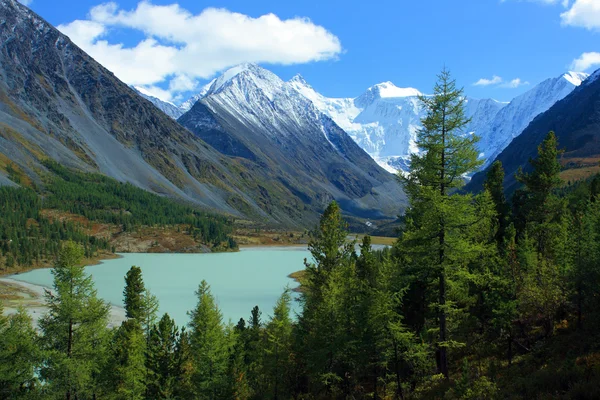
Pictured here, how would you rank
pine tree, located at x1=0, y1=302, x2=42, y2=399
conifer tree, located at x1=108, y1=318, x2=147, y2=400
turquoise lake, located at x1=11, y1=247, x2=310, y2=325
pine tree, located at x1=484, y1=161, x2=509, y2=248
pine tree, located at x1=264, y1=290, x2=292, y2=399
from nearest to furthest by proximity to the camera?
1. pine tree, located at x1=0, y1=302, x2=42, y2=399
2. pine tree, located at x1=264, y1=290, x2=292, y2=399
3. conifer tree, located at x1=108, y1=318, x2=147, y2=400
4. pine tree, located at x1=484, y1=161, x2=509, y2=248
5. turquoise lake, located at x1=11, y1=247, x2=310, y2=325

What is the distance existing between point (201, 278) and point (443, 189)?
10259 centimetres

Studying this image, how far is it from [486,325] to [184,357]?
1029 inches

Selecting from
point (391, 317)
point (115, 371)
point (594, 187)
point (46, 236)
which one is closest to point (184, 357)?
point (115, 371)

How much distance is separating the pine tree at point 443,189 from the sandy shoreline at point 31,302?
2015 inches

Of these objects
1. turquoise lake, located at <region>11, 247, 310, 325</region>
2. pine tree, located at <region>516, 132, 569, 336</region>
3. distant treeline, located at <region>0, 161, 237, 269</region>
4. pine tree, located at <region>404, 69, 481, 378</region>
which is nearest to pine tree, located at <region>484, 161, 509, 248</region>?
pine tree, located at <region>516, 132, 569, 336</region>

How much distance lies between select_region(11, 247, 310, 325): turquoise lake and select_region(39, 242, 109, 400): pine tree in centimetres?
4009

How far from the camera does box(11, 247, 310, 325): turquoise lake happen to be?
82.9 meters

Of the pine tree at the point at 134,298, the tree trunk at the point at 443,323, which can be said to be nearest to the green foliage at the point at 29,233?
the pine tree at the point at 134,298

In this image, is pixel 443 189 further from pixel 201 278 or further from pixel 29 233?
pixel 29 233

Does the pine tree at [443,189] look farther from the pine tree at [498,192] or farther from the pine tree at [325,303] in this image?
the pine tree at [498,192]

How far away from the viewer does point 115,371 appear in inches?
1264

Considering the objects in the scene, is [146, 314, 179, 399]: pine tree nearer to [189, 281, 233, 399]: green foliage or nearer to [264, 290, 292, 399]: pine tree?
[189, 281, 233, 399]: green foliage

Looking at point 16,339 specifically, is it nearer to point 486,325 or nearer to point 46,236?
point 486,325

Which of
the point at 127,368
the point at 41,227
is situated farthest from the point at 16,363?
the point at 41,227
